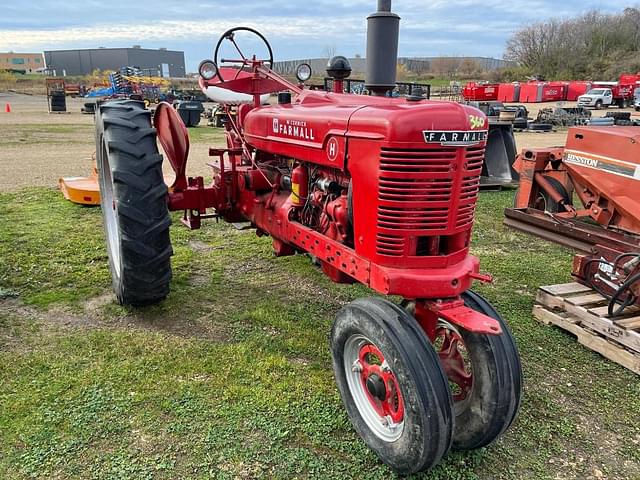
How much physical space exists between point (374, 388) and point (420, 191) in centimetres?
93

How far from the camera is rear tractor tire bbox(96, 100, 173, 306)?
11.4 feet

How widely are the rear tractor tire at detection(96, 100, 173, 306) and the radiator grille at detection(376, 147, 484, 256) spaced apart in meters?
1.70

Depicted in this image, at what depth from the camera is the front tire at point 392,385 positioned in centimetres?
220

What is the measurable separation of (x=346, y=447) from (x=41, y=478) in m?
1.36

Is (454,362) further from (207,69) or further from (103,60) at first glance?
(103,60)

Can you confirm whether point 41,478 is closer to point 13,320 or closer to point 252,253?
point 13,320

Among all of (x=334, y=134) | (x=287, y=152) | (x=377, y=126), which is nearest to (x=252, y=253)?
(x=287, y=152)

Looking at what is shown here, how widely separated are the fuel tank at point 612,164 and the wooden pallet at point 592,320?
1.59m

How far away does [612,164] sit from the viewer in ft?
18.0

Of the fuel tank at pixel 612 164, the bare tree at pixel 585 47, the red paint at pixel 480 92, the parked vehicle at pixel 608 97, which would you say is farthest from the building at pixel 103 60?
the fuel tank at pixel 612 164

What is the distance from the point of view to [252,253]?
530 centimetres

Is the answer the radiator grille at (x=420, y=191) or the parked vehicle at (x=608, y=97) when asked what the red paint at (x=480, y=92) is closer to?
the parked vehicle at (x=608, y=97)

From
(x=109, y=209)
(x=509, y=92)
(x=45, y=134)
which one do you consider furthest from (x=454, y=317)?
(x=509, y=92)

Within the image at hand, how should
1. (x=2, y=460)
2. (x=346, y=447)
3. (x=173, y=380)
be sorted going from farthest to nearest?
(x=173, y=380) < (x=346, y=447) < (x=2, y=460)
